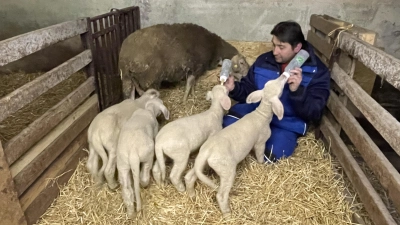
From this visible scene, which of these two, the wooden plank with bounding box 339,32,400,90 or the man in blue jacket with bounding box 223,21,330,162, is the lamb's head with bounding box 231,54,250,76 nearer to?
the man in blue jacket with bounding box 223,21,330,162

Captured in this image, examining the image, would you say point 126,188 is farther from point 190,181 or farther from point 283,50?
point 283,50

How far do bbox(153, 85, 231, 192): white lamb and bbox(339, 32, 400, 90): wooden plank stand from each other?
3.65 ft

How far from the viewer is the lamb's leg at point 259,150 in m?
2.96

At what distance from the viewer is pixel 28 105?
4098 millimetres

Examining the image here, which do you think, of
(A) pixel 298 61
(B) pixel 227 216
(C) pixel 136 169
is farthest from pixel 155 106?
(A) pixel 298 61

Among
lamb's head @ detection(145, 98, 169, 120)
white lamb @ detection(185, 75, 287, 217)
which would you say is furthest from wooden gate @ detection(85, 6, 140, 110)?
white lamb @ detection(185, 75, 287, 217)

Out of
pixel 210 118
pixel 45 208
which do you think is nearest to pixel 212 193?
pixel 210 118

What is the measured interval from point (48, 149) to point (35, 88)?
492mm

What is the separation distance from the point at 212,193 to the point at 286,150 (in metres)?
0.95

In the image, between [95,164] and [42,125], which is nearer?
[42,125]

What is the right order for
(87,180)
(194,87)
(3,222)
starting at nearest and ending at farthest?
1. (3,222)
2. (87,180)
3. (194,87)

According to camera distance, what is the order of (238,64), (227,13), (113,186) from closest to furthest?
(113,186)
(238,64)
(227,13)

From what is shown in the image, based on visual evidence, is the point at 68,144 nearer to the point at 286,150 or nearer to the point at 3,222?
the point at 3,222

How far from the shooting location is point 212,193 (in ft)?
9.01
